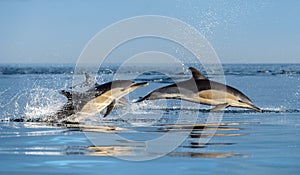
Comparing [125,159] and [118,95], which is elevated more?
[118,95]

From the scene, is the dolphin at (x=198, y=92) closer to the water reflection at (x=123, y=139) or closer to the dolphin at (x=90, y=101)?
the dolphin at (x=90, y=101)

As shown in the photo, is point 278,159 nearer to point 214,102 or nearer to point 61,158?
point 61,158

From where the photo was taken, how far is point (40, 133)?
13555mm

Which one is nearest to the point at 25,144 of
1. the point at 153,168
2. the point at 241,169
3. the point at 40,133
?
the point at 40,133

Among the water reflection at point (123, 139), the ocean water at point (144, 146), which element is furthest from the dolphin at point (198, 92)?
the water reflection at point (123, 139)

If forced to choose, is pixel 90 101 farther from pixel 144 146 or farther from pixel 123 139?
pixel 144 146

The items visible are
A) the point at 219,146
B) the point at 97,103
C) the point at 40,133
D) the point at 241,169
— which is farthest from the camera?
the point at 97,103

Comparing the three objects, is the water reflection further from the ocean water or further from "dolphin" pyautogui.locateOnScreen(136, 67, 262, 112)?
"dolphin" pyautogui.locateOnScreen(136, 67, 262, 112)

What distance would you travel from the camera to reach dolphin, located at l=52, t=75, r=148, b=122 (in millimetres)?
16438

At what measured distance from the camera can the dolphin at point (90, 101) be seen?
53.9ft

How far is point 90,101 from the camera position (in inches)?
653

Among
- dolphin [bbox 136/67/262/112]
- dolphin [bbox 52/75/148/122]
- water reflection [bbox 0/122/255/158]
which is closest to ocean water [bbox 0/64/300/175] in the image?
water reflection [bbox 0/122/255/158]

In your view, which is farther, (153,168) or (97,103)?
(97,103)

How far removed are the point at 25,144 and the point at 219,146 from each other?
373 centimetres
